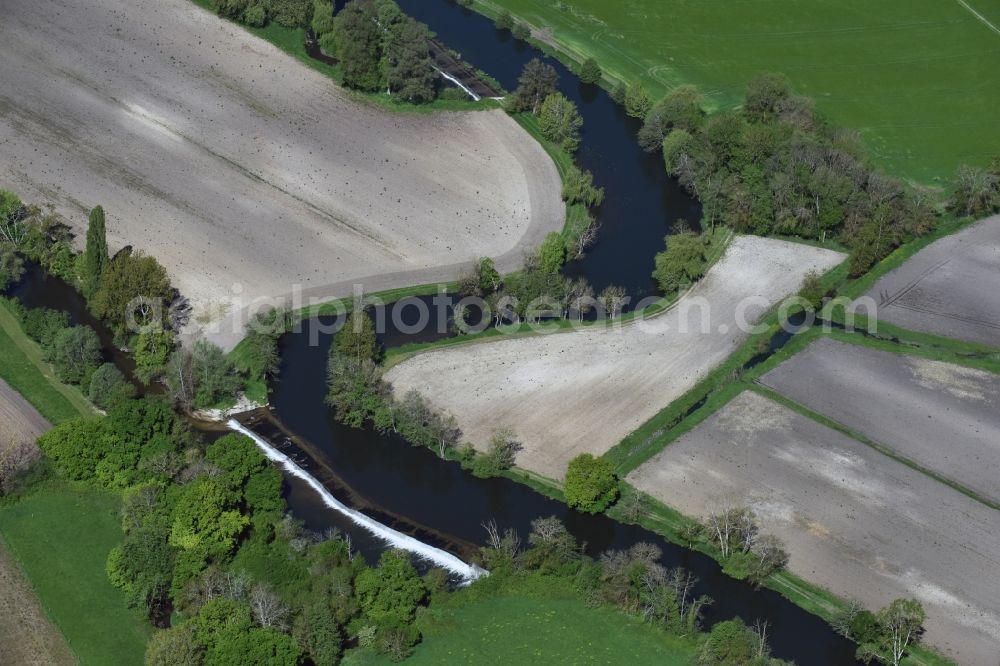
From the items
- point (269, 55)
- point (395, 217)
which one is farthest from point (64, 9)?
point (395, 217)

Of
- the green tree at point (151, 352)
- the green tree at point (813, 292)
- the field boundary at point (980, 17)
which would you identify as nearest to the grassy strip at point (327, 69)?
the green tree at point (813, 292)

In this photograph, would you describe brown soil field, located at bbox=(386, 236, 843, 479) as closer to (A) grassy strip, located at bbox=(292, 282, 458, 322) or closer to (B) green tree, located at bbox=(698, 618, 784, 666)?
(A) grassy strip, located at bbox=(292, 282, 458, 322)

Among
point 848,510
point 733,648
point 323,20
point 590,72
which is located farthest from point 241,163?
point 733,648

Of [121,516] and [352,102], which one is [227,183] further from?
[121,516]

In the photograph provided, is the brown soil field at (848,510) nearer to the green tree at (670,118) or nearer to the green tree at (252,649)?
the green tree at (252,649)

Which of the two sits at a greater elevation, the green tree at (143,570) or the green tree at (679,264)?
the green tree at (679,264)

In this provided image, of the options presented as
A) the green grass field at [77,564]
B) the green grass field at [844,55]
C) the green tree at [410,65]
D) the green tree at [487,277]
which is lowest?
the green grass field at [77,564]

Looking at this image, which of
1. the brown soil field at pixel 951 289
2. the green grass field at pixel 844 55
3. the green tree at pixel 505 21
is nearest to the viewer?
the brown soil field at pixel 951 289

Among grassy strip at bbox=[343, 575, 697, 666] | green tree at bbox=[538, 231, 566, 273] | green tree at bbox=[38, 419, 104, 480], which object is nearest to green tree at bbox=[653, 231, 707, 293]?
green tree at bbox=[538, 231, 566, 273]
